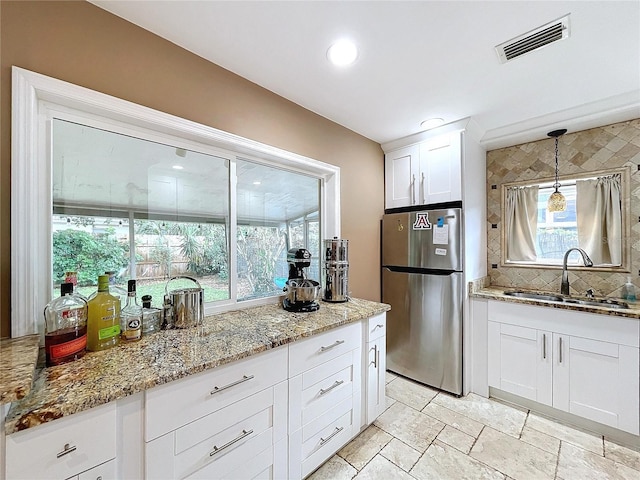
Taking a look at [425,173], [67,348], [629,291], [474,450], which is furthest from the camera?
[425,173]

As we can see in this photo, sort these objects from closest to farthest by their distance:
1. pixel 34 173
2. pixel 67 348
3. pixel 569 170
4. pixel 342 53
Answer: pixel 67 348 < pixel 34 173 < pixel 342 53 < pixel 569 170

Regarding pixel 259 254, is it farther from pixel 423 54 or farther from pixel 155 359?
pixel 423 54

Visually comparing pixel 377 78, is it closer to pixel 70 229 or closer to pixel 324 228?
pixel 324 228

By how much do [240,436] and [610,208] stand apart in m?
3.22

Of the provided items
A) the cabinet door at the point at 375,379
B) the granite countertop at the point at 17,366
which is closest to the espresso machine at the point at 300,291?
the cabinet door at the point at 375,379

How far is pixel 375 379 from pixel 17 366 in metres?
1.84

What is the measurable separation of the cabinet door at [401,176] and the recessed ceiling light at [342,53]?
1361mm

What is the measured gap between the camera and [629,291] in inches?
81.7

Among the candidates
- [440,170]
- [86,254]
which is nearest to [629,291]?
[440,170]

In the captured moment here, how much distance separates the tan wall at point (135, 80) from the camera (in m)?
1.04

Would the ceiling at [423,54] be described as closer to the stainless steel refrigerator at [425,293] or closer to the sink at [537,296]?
the stainless steel refrigerator at [425,293]

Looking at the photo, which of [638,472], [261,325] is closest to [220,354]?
[261,325]

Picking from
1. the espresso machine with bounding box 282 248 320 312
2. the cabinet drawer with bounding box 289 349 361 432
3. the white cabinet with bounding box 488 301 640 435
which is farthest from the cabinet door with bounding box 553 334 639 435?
the espresso machine with bounding box 282 248 320 312

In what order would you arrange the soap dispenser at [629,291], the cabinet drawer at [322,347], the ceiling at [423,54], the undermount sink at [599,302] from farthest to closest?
the soap dispenser at [629,291], the undermount sink at [599,302], the cabinet drawer at [322,347], the ceiling at [423,54]
